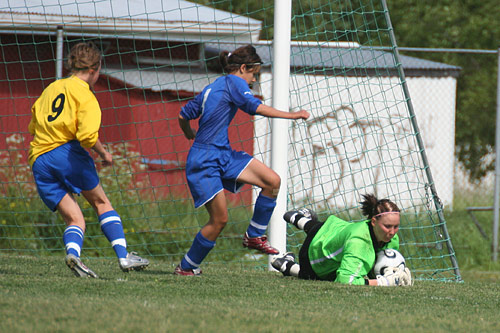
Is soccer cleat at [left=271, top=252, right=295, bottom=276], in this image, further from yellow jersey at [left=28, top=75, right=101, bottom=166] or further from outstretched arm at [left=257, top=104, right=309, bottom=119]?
yellow jersey at [left=28, top=75, right=101, bottom=166]

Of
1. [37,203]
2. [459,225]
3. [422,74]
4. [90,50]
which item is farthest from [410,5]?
[90,50]

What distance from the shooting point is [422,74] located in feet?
42.5

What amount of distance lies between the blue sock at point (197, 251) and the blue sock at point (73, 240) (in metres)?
0.87

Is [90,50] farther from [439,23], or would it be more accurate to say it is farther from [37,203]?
[439,23]

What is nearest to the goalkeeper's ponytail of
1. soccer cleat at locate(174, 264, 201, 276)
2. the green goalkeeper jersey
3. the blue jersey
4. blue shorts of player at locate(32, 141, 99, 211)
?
the green goalkeeper jersey

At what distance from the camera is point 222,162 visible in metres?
5.16

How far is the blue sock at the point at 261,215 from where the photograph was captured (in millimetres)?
5344

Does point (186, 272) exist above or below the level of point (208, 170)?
below

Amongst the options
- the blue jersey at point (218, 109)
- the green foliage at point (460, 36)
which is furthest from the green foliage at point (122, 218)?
the green foliage at point (460, 36)

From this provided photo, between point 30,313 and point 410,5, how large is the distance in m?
Result: 18.0

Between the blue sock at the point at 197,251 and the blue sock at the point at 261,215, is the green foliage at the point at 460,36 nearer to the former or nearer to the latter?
the blue sock at the point at 261,215

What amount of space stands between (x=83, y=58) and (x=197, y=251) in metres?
1.61

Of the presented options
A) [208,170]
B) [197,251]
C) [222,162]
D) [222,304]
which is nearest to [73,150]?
[208,170]

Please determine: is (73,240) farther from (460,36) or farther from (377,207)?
(460,36)
